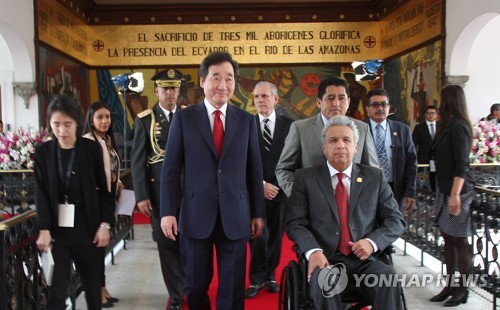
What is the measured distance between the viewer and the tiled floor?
4.55 m

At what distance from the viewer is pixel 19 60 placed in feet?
31.5

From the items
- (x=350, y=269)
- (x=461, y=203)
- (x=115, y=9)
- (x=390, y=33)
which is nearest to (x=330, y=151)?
(x=350, y=269)

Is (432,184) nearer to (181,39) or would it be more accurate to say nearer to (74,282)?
(74,282)

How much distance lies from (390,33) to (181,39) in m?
5.51

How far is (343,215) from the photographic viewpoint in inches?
125

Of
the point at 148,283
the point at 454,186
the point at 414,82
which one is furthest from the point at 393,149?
the point at 414,82

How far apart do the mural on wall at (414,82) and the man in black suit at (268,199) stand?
6.08 metres

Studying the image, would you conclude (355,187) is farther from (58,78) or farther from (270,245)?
(58,78)

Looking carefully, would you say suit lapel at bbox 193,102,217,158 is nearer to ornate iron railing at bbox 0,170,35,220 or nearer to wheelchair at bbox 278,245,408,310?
wheelchair at bbox 278,245,408,310

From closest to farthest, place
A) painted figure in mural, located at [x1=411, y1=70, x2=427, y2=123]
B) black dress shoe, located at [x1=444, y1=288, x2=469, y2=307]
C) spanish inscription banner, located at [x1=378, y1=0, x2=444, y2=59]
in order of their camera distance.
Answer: black dress shoe, located at [x1=444, y1=288, x2=469, y2=307], spanish inscription banner, located at [x1=378, y1=0, x2=444, y2=59], painted figure in mural, located at [x1=411, y1=70, x2=427, y2=123]

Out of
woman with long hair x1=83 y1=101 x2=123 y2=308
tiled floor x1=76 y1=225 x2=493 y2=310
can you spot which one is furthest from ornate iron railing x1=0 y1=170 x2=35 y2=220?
woman with long hair x1=83 y1=101 x2=123 y2=308

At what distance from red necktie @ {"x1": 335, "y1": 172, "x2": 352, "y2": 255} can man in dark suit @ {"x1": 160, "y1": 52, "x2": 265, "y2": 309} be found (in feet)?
1.87

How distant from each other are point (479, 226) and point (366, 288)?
2169 millimetres

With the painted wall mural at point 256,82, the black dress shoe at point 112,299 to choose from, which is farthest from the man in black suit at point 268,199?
the painted wall mural at point 256,82
